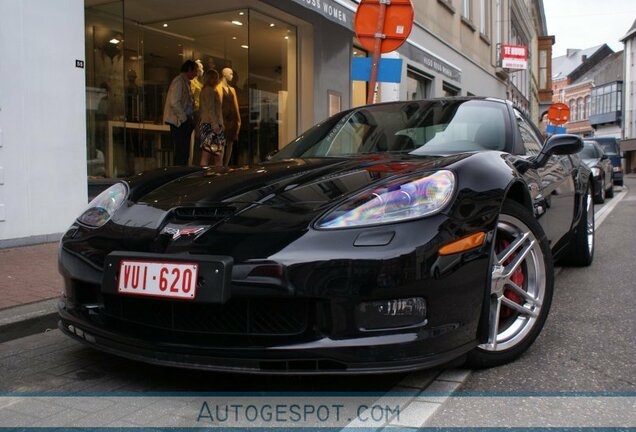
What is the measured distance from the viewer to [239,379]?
2.66m

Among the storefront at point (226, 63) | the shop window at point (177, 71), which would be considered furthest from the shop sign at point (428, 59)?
the shop window at point (177, 71)

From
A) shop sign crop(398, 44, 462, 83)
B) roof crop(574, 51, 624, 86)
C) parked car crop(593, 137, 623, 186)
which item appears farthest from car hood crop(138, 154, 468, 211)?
roof crop(574, 51, 624, 86)

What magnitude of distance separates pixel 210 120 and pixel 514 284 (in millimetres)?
7099

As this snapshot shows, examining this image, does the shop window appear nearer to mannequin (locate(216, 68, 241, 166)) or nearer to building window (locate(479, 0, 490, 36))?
mannequin (locate(216, 68, 241, 166))

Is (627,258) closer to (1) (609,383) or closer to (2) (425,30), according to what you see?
(1) (609,383)

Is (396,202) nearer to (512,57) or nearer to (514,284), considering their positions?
(514,284)

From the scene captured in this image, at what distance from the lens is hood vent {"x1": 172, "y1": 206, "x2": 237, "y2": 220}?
Result: 8.28 feet

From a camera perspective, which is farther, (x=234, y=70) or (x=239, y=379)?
(x=234, y=70)

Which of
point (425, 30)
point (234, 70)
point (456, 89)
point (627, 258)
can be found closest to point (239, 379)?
point (627, 258)

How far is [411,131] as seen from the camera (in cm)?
370

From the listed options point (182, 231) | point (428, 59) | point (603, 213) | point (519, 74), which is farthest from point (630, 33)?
point (182, 231)

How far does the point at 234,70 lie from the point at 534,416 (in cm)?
1019

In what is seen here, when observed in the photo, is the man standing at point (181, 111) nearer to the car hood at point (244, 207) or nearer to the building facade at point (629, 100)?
the car hood at point (244, 207)

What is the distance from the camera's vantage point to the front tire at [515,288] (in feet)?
8.77
